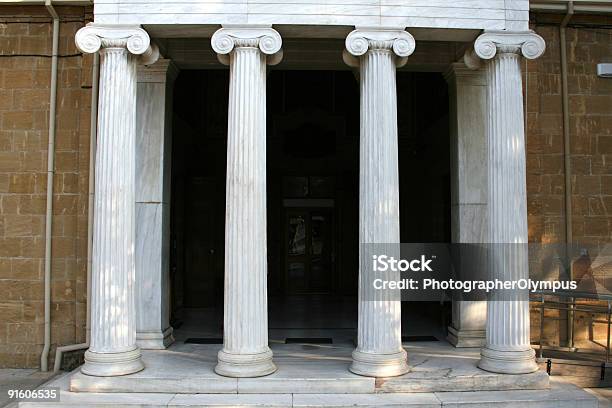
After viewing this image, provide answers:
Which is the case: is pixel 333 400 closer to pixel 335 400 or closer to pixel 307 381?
pixel 335 400

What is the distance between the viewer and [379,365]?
22.0 feet

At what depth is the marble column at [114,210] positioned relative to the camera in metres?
6.76

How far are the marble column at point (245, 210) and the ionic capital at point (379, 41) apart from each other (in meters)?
1.01

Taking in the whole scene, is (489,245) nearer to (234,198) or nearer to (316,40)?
(234,198)

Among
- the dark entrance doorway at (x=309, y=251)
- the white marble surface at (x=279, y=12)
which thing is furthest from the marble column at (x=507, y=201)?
the dark entrance doorway at (x=309, y=251)

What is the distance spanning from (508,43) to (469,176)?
7.61 feet

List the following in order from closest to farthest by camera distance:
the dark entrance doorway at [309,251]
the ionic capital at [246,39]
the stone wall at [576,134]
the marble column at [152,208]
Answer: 1. the ionic capital at [246,39]
2. the marble column at [152,208]
3. the stone wall at [576,134]
4. the dark entrance doorway at [309,251]

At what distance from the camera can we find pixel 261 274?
6.84m

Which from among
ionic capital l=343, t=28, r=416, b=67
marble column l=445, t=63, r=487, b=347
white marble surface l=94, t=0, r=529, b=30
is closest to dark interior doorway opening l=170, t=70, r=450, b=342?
marble column l=445, t=63, r=487, b=347

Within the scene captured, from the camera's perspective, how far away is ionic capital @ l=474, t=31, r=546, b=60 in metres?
7.11

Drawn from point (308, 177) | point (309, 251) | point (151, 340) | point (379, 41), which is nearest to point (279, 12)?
point (379, 41)

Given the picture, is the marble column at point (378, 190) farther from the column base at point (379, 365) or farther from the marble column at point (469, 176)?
the marble column at point (469, 176)

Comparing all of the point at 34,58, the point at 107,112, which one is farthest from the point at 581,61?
the point at 34,58

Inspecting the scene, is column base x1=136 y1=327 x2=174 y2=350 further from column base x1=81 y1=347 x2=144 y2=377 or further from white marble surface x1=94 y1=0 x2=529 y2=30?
white marble surface x1=94 y1=0 x2=529 y2=30
